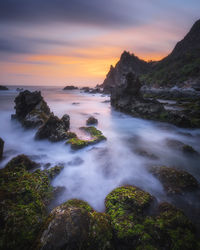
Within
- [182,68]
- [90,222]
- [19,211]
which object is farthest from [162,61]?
[19,211]

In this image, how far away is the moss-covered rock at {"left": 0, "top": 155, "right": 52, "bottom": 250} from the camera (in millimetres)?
2154

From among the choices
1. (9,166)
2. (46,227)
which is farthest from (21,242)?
(9,166)

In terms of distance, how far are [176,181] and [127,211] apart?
213 centimetres

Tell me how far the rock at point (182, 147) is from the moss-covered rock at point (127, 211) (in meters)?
4.41

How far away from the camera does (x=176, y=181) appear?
4.11m

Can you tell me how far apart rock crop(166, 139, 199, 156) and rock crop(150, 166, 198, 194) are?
2.75m

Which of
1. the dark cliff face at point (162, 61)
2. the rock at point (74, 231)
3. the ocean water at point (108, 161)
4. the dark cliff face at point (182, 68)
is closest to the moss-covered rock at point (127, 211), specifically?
the rock at point (74, 231)

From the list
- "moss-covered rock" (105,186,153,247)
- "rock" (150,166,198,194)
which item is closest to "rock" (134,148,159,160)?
"rock" (150,166,198,194)

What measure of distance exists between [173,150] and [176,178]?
3176 millimetres

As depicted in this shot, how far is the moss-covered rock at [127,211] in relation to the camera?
7.95ft

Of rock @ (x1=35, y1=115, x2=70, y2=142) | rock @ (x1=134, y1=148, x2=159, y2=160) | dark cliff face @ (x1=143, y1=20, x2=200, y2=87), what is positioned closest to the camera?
rock @ (x1=134, y1=148, x2=159, y2=160)

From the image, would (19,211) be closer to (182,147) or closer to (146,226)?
(146,226)

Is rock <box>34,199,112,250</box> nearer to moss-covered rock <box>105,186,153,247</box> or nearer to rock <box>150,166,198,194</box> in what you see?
moss-covered rock <box>105,186,153,247</box>

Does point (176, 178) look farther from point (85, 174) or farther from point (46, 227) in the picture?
point (46, 227)
